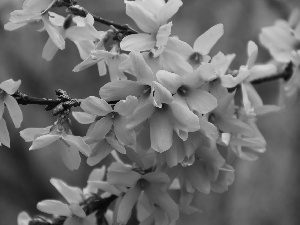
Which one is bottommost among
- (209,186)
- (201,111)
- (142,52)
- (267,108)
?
(209,186)

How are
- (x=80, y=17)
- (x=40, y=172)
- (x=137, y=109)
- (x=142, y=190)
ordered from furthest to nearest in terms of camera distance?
(x=40, y=172), (x=142, y=190), (x=80, y=17), (x=137, y=109)

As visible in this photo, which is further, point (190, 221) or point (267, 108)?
point (190, 221)

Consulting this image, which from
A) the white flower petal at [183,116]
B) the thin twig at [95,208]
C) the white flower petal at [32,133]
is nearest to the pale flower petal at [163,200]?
the thin twig at [95,208]

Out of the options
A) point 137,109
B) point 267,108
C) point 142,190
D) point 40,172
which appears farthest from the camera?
point 40,172

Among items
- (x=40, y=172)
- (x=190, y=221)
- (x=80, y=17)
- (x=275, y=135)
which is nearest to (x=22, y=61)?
(x=40, y=172)

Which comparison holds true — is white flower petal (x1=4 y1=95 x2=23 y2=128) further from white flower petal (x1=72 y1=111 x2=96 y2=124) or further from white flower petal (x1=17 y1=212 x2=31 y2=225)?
white flower petal (x1=17 y1=212 x2=31 y2=225)

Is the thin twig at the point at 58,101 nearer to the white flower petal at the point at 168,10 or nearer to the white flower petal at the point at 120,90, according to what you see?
the white flower petal at the point at 120,90

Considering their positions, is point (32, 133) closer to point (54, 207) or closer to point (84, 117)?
point (84, 117)

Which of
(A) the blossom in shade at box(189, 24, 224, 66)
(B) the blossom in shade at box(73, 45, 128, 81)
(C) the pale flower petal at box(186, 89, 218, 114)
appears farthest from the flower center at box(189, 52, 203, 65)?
(B) the blossom in shade at box(73, 45, 128, 81)

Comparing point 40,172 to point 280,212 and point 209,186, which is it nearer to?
point 280,212
